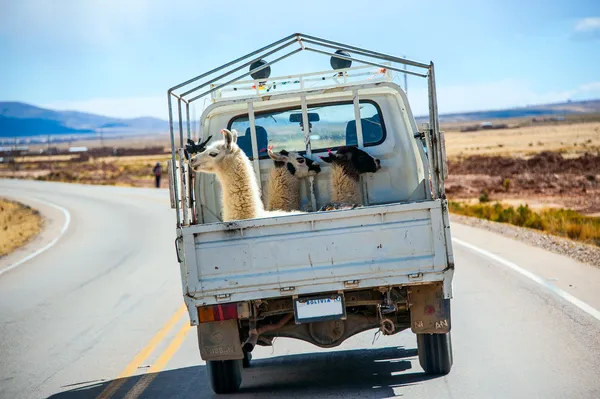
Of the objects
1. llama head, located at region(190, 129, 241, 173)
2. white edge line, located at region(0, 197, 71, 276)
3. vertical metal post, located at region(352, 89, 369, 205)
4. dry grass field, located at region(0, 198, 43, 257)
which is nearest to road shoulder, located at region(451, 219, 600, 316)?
vertical metal post, located at region(352, 89, 369, 205)

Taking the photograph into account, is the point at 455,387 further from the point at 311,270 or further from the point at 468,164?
the point at 468,164

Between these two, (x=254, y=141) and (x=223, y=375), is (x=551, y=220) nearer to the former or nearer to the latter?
(x=254, y=141)

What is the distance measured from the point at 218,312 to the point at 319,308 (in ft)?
2.70

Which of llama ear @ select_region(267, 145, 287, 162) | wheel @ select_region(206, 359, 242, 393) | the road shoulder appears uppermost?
llama ear @ select_region(267, 145, 287, 162)

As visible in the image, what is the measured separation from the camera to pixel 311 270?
6.99 m

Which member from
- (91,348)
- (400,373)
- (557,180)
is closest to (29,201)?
(557,180)

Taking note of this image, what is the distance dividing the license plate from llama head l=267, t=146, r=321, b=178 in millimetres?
2271

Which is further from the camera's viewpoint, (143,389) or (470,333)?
(470,333)

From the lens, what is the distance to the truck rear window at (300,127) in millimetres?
9641

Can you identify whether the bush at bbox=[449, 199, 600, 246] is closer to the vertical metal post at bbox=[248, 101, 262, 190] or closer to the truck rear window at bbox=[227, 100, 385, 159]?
the truck rear window at bbox=[227, 100, 385, 159]

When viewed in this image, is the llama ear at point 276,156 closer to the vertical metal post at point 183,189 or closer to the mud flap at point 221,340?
the vertical metal post at point 183,189

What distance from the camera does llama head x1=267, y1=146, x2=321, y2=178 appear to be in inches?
357

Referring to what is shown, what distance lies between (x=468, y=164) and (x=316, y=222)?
55.8 meters

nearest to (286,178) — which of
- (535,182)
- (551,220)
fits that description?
(551,220)
